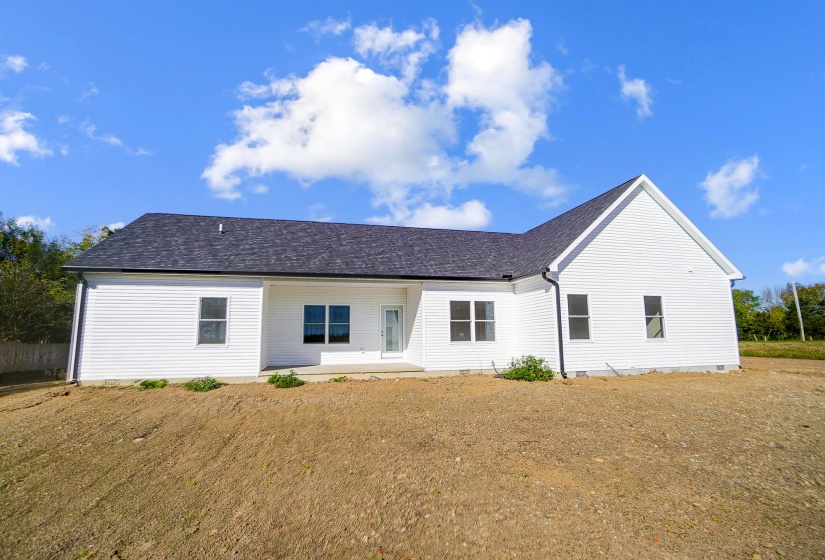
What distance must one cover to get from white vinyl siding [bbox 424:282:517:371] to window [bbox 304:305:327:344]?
420cm

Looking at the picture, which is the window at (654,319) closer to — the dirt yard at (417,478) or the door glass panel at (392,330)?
the dirt yard at (417,478)

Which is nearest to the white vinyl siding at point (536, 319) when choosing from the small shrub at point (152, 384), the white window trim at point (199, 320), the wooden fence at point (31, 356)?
the white window trim at point (199, 320)

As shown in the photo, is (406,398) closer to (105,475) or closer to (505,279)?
(105,475)

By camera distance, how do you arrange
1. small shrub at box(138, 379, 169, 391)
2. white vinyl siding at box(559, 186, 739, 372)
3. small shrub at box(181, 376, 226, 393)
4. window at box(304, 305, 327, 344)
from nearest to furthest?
small shrub at box(181, 376, 226, 393)
small shrub at box(138, 379, 169, 391)
white vinyl siding at box(559, 186, 739, 372)
window at box(304, 305, 327, 344)

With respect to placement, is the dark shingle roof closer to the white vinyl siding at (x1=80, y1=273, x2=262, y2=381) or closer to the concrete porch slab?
the white vinyl siding at (x1=80, y1=273, x2=262, y2=381)

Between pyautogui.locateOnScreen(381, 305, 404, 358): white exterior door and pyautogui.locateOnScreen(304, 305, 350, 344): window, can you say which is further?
pyautogui.locateOnScreen(381, 305, 404, 358): white exterior door

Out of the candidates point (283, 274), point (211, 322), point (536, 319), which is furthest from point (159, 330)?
point (536, 319)

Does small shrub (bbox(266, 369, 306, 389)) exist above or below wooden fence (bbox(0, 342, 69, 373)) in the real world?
below

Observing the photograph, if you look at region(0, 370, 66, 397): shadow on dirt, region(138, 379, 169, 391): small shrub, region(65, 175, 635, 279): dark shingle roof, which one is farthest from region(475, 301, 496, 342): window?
region(0, 370, 66, 397): shadow on dirt

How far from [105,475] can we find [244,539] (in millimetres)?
3191

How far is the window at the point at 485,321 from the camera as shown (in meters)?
15.0

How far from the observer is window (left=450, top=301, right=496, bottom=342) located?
1488cm

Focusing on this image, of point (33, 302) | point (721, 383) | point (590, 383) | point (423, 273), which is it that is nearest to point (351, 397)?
point (423, 273)

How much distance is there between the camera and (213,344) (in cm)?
1297
